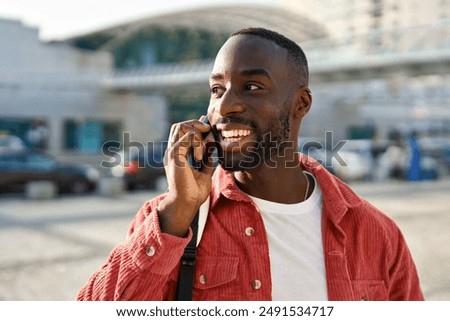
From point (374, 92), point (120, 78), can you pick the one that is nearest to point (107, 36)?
point (120, 78)

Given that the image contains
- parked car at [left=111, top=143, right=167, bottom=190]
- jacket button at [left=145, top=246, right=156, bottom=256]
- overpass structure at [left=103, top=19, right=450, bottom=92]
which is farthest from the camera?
overpass structure at [left=103, top=19, right=450, bottom=92]

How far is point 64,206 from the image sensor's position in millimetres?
12453

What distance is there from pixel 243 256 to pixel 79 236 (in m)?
7.51

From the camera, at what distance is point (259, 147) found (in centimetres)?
157

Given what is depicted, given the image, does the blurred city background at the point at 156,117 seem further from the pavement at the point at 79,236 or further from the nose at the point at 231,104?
the nose at the point at 231,104

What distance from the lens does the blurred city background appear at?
27.2 feet

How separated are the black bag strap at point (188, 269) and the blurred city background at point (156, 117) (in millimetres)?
1734

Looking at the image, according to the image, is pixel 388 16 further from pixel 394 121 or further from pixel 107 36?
pixel 107 36

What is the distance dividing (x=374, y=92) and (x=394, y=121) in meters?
4.52

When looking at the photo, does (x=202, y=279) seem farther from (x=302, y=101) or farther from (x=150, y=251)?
(x=302, y=101)

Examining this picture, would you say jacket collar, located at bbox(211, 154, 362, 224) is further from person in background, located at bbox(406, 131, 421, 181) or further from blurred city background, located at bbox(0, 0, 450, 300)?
person in background, located at bbox(406, 131, 421, 181)

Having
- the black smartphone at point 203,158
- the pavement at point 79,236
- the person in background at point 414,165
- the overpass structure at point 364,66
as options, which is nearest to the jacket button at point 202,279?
the black smartphone at point 203,158

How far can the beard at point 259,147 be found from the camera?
1555 mm

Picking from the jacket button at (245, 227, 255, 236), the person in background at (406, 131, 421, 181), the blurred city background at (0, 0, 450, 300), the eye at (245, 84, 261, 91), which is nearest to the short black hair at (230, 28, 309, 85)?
the eye at (245, 84, 261, 91)
